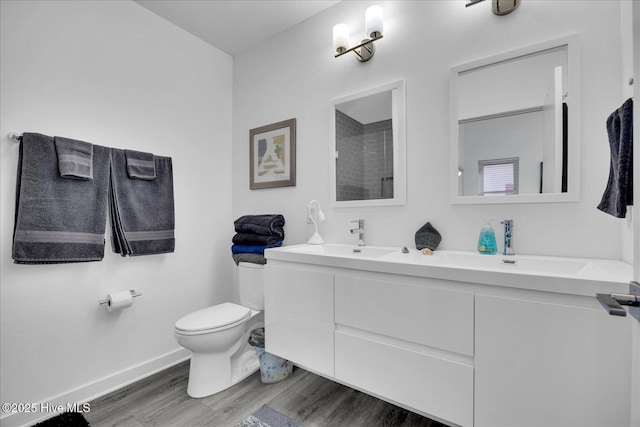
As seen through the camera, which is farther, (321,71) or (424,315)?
(321,71)

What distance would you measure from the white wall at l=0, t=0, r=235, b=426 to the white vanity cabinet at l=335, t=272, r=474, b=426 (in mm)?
1424

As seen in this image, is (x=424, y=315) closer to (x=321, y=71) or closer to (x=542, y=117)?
(x=542, y=117)

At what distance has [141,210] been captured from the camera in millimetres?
1917

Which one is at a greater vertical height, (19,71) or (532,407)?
(19,71)

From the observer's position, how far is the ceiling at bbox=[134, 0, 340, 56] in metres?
1.95

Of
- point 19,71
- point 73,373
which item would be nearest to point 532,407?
point 73,373

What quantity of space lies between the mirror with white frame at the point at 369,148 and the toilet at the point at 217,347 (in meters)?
0.92

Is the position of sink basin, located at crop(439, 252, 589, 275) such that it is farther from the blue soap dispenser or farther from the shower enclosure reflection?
the shower enclosure reflection

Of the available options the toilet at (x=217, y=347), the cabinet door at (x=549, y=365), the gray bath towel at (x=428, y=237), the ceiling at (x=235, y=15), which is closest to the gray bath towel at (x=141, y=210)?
the toilet at (x=217, y=347)

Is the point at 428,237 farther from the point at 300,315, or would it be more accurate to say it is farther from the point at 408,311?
the point at 300,315

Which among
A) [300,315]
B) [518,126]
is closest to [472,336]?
[300,315]

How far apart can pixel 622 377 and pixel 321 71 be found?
211 centimetres

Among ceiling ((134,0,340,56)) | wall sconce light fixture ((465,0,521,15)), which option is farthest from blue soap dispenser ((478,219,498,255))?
→ ceiling ((134,0,340,56))

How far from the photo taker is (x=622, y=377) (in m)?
0.84
